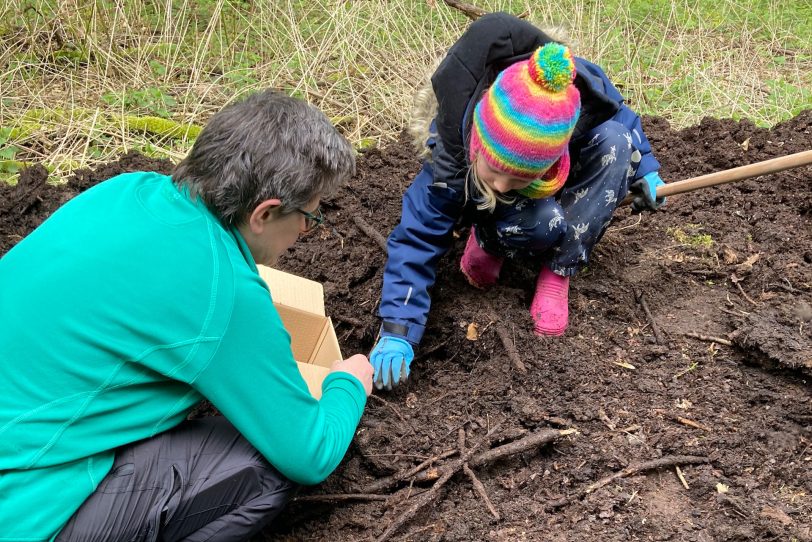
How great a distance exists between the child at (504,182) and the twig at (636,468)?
25.6 inches

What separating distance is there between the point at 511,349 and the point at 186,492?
4.12 feet

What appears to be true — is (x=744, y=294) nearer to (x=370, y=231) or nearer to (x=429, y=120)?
(x=429, y=120)

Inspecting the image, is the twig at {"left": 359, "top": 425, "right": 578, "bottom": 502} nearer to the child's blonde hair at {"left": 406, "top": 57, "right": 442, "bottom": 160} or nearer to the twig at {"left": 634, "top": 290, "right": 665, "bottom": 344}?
the twig at {"left": 634, "top": 290, "right": 665, "bottom": 344}

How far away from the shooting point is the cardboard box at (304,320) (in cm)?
237

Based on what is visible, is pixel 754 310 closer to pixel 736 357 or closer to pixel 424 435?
pixel 736 357

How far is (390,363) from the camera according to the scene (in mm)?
2449

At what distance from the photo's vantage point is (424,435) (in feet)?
7.42

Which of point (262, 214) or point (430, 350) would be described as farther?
point (430, 350)

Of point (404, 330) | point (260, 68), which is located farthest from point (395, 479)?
point (260, 68)

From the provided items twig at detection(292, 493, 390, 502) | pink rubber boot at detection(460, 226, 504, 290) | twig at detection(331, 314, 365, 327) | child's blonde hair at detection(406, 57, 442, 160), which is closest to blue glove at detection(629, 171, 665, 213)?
pink rubber boot at detection(460, 226, 504, 290)

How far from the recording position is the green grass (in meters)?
4.03

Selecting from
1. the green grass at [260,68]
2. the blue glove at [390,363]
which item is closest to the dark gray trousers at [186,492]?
the blue glove at [390,363]

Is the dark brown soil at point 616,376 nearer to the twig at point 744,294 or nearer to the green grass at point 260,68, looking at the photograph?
the twig at point 744,294

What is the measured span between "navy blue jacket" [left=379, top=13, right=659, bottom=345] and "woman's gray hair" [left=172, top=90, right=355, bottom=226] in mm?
806
